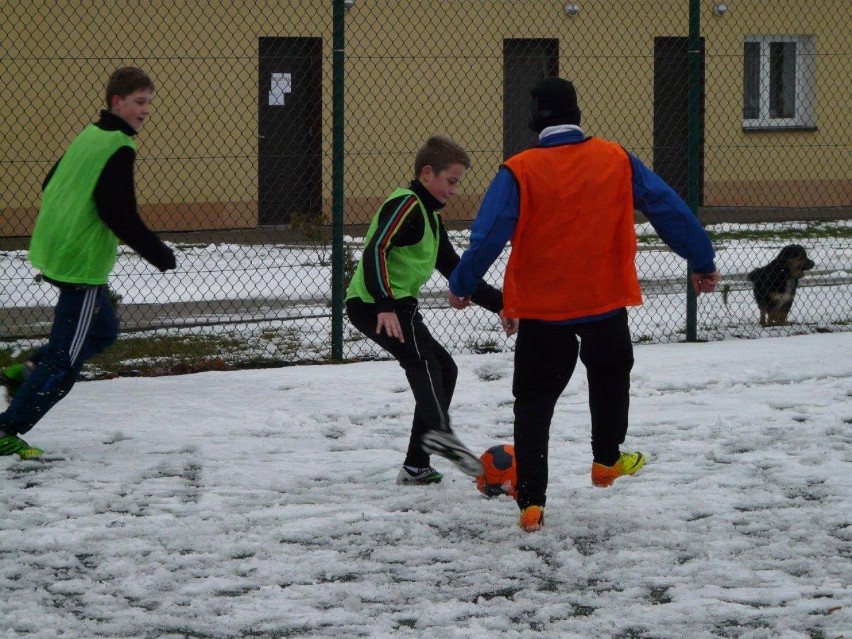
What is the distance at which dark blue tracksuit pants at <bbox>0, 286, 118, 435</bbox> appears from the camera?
210 inches

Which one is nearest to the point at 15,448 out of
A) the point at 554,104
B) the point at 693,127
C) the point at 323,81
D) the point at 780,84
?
the point at 554,104

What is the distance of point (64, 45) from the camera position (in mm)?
14211

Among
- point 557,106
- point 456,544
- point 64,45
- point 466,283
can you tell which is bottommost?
point 456,544

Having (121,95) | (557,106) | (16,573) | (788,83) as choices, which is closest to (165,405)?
(121,95)

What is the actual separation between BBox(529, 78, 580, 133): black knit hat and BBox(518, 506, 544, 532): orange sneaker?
1.33 meters

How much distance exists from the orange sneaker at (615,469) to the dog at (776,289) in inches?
192

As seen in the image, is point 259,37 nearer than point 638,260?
No

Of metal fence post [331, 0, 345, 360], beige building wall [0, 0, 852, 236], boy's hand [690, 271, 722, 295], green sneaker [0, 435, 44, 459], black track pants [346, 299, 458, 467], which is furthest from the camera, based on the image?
beige building wall [0, 0, 852, 236]

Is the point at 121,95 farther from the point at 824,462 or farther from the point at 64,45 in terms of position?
the point at 64,45

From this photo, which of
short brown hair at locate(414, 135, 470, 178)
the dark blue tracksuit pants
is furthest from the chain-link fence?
short brown hair at locate(414, 135, 470, 178)

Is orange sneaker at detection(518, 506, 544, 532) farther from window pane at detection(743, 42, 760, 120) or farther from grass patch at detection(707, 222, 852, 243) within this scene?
window pane at detection(743, 42, 760, 120)

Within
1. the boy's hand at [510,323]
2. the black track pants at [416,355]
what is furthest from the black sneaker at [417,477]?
the boy's hand at [510,323]

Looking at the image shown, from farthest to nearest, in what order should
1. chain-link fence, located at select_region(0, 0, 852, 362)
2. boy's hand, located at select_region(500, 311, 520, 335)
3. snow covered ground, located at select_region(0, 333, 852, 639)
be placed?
1. chain-link fence, located at select_region(0, 0, 852, 362)
2. boy's hand, located at select_region(500, 311, 520, 335)
3. snow covered ground, located at select_region(0, 333, 852, 639)

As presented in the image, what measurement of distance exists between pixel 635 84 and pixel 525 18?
1666 millimetres
